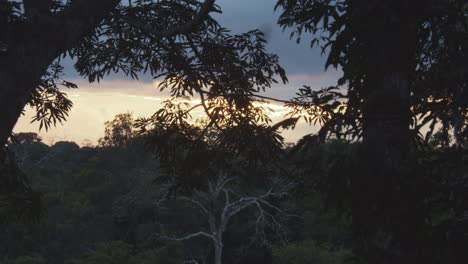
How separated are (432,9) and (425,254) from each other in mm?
2579

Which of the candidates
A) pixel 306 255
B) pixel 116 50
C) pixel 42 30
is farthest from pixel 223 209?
pixel 42 30

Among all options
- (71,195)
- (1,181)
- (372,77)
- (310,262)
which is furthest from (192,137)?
(71,195)

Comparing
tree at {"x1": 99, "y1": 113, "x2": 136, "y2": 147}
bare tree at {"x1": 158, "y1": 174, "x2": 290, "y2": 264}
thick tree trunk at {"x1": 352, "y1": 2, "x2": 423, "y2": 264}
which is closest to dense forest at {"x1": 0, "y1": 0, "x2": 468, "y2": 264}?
thick tree trunk at {"x1": 352, "y1": 2, "x2": 423, "y2": 264}

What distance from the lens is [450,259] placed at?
4625 millimetres

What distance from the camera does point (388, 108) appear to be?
5926 millimetres

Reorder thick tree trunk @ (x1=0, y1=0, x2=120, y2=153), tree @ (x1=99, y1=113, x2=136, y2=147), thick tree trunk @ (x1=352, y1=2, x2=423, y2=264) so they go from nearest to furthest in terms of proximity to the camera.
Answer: thick tree trunk @ (x1=352, y1=2, x2=423, y2=264)
thick tree trunk @ (x1=0, y1=0, x2=120, y2=153)
tree @ (x1=99, y1=113, x2=136, y2=147)

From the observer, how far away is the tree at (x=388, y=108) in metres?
5.08

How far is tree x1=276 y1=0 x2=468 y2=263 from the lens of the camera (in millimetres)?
5082

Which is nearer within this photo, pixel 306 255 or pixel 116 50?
pixel 116 50

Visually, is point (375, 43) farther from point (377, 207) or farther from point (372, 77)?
point (377, 207)

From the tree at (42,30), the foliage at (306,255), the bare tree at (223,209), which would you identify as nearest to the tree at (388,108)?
the tree at (42,30)

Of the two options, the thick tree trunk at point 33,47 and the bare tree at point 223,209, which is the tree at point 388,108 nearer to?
the thick tree trunk at point 33,47

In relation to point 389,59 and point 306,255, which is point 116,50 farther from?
point 306,255

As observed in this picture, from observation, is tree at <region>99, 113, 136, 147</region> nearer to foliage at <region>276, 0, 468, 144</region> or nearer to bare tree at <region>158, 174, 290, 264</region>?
bare tree at <region>158, 174, 290, 264</region>
